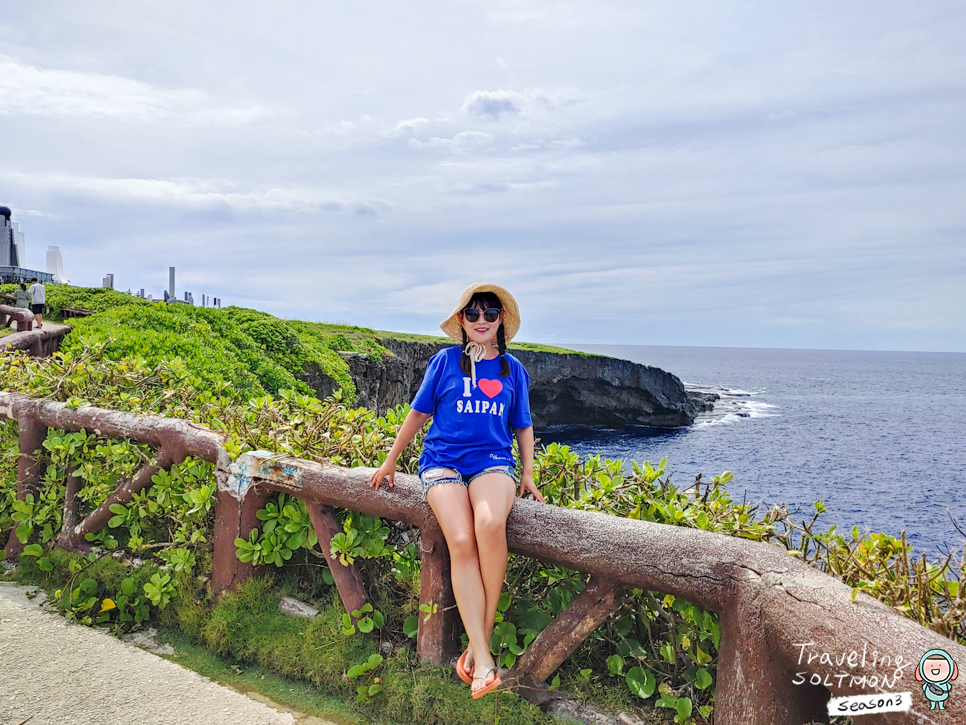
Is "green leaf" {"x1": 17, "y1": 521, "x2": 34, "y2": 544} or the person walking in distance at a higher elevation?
the person walking in distance

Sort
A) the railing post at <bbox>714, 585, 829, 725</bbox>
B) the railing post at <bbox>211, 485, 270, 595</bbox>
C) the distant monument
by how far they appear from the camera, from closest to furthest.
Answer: the railing post at <bbox>714, 585, 829, 725</bbox>, the railing post at <bbox>211, 485, 270, 595</bbox>, the distant monument

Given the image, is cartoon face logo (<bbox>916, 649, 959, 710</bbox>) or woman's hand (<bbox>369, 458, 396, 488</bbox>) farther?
woman's hand (<bbox>369, 458, 396, 488</bbox>)

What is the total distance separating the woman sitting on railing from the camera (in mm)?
3109

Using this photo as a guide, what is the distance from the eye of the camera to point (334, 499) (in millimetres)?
3691

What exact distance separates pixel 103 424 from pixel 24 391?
1.47 meters

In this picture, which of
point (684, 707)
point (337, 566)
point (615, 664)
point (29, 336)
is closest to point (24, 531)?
point (337, 566)

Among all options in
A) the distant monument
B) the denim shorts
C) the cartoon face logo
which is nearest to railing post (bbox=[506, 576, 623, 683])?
the denim shorts

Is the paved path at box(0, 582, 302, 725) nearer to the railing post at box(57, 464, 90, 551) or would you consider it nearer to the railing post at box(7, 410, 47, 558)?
the railing post at box(57, 464, 90, 551)

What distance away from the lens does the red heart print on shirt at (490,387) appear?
355 cm

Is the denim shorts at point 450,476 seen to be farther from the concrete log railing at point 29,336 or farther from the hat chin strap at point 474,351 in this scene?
the concrete log railing at point 29,336

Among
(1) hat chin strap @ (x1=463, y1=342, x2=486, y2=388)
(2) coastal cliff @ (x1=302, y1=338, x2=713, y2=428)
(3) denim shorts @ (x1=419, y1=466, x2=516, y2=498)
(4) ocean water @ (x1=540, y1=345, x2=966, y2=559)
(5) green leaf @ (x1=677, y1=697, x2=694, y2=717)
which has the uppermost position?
(1) hat chin strap @ (x1=463, y1=342, x2=486, y2=388)

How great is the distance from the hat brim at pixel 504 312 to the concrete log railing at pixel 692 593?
0.92m

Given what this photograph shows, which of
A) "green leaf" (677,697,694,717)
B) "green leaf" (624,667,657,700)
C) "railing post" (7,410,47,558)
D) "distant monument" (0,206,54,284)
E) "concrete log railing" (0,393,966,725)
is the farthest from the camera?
"distant monument" (0,206,54,284)

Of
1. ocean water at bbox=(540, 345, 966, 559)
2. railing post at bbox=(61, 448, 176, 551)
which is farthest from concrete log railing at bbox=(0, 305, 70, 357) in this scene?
ocean water at bbox=(540, 345, 966, 559)
